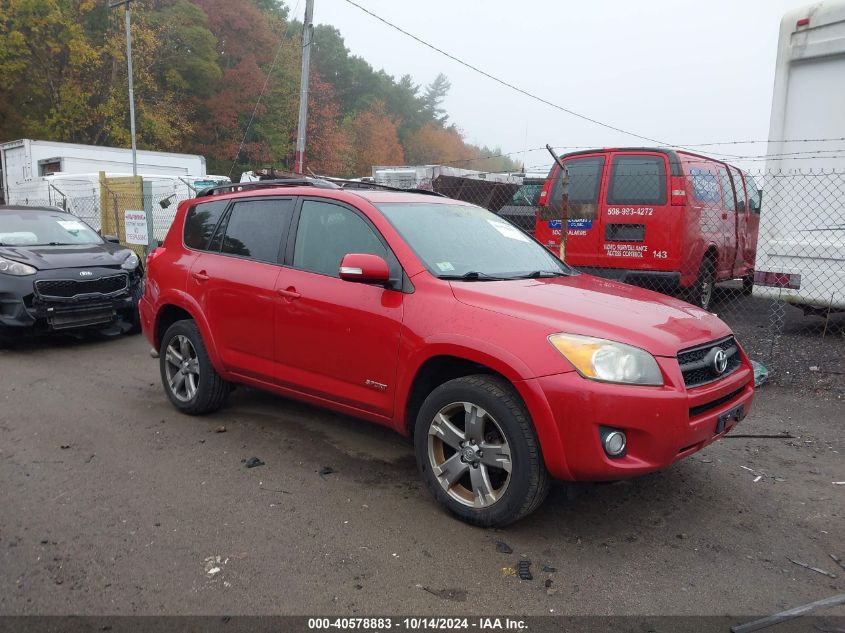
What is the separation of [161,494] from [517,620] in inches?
84.7

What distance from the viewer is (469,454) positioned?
3.34 metres

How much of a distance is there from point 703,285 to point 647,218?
1196mm

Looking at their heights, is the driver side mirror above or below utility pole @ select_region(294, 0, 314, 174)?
below

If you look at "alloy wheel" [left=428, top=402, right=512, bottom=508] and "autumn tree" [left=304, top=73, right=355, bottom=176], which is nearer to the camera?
"alloy wheel" [left=428, top=402, right=512, bottom=508]

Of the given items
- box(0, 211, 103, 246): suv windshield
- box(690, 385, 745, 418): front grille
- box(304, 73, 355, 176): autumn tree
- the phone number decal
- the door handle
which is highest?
box(304, 73, 355, 176): autumn tree

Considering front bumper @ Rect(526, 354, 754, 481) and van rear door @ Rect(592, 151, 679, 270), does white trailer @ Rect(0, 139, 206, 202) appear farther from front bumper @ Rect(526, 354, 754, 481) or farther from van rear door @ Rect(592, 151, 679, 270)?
front bumper @ Rect(526, 354, 754, 481)

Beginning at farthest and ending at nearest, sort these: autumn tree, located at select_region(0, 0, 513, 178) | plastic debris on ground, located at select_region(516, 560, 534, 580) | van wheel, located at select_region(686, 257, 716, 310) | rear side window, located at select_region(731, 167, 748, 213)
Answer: autumn tree, located at select_region(0, 0, 513, 178), rear side window, located at select_region(731, 167, 748, 213), van wheel, located at select_region(686, 257, 716, 310), plastic debris on ground, located at select_region(516, 560, 534, 580)

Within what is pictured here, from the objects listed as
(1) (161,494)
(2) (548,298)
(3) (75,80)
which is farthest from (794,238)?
(3) (75,80)

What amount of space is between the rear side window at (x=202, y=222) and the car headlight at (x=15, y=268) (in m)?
3.02

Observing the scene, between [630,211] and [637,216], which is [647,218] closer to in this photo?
[637,216]

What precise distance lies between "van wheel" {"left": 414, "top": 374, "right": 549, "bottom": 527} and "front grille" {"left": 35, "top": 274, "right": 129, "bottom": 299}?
553 centimetres

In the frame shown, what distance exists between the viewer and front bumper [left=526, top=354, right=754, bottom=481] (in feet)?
9.75

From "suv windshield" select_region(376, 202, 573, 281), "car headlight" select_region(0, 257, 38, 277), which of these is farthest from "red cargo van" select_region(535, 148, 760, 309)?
"car headlight" select_region(0, 257, 38, 277)

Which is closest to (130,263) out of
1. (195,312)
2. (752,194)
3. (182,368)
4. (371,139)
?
(182,368)
